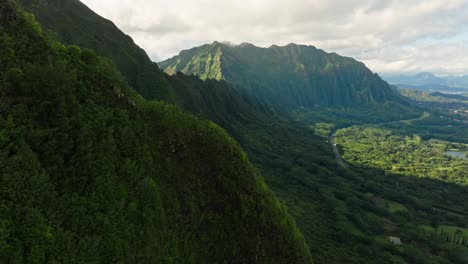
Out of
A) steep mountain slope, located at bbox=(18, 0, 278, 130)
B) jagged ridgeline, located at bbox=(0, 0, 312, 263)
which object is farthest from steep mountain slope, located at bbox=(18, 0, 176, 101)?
jagged ridgeline, located at bbox=(0, 0, 312, 263)

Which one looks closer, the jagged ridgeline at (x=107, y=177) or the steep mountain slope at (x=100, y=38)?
the jagged ridgeline at (x=107, y=177)

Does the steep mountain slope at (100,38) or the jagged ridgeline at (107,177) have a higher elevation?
the steep mountain slope at (100,38)

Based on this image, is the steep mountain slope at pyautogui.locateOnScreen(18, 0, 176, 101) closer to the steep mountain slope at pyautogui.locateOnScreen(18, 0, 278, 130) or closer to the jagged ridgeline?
the steep mountain slope at pyautogui.locateOnScreen(18, 0, 278, 130)

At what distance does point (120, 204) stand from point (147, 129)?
19.4 meters

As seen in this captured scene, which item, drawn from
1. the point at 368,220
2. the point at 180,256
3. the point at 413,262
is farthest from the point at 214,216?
the point at 368,220

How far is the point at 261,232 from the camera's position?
6412 cm

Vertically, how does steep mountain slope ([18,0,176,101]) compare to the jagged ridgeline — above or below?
above

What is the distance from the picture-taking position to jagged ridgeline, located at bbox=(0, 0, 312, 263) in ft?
125

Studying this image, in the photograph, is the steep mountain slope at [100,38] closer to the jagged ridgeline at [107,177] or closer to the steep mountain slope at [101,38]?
the steep mountain slope at [101,38]

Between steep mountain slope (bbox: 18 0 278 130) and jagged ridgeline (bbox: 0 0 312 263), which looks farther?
steep mountain slope (bbox: 18 0 278 130)

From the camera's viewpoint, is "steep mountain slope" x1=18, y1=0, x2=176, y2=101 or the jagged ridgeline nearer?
the jagged ridgeline

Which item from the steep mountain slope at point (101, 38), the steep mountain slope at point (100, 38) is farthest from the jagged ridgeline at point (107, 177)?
the steep mountain slope at point (100, 38)

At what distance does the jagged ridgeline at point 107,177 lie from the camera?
125ft

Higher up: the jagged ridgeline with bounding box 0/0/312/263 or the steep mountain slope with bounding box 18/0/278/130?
the steep mountain slope with bounding box 18/0/278/130
